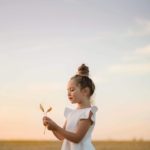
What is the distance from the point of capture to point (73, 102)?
496cm

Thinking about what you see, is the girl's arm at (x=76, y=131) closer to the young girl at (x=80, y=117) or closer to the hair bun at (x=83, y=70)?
the young girl at (x=80, y=117)

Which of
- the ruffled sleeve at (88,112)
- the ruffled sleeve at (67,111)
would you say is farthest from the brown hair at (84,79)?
the ruffled sleeve at (67,111)

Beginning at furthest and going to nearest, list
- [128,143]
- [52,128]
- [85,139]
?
[128,143] < [85,139] < [52,128]

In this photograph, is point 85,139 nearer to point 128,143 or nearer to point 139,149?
point 139,149

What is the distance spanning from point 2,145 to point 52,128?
1127cm

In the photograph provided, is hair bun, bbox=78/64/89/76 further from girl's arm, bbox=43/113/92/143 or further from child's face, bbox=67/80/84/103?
girl's arm, bbox=43/113/92/143

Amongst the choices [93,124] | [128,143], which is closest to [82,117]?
[93,124]

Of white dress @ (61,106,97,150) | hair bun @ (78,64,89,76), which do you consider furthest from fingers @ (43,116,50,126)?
hair bun @ (78,64,89,76)

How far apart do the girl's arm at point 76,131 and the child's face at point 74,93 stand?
0.70 feet

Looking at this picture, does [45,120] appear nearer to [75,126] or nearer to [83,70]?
[75,126]

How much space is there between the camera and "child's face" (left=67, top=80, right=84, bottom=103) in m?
4.92

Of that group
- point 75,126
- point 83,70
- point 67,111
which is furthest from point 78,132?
point 83,70

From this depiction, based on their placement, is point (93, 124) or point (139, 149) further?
point (139, 149)

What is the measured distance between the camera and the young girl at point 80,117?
4.79 metres
